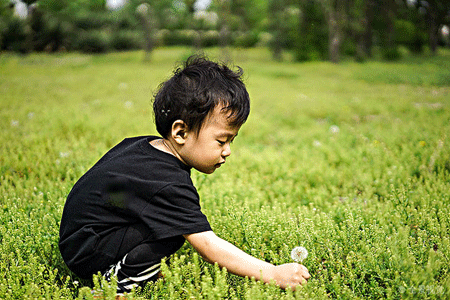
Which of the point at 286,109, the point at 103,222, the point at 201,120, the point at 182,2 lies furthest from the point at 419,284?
the point at 182,2

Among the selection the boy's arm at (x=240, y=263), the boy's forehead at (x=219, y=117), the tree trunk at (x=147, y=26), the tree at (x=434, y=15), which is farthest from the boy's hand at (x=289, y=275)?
the tree trunk at (x=147, y=26)

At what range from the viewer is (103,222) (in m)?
1.85

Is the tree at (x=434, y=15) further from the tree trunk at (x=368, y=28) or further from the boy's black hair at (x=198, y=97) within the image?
the boy's black hair at (x=198, y=97)

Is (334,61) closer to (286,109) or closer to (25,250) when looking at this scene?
(286,109)

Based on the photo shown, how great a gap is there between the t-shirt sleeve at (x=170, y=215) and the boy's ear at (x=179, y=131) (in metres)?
0.29

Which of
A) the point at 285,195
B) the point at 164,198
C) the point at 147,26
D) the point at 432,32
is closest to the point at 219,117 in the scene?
the point at 164,198

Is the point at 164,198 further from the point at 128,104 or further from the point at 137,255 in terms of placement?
the point at 128,104

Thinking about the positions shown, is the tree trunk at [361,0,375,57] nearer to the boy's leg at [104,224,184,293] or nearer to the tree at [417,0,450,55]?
the tree at [417,0,450,55]

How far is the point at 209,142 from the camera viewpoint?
1944 millimetres

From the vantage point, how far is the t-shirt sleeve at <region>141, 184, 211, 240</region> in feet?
5.73

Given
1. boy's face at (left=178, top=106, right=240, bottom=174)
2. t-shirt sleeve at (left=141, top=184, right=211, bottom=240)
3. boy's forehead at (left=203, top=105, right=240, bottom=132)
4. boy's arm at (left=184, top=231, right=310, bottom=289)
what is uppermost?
boy's forehead at (left=203, top=105, right=240, bottom=132)

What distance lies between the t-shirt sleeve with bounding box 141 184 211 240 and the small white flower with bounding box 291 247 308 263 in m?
0.55

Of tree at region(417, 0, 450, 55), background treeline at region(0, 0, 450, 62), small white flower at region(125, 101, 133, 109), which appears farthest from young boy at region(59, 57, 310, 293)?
tree at region(417, 0, 450, 55)

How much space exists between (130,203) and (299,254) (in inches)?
37.1
